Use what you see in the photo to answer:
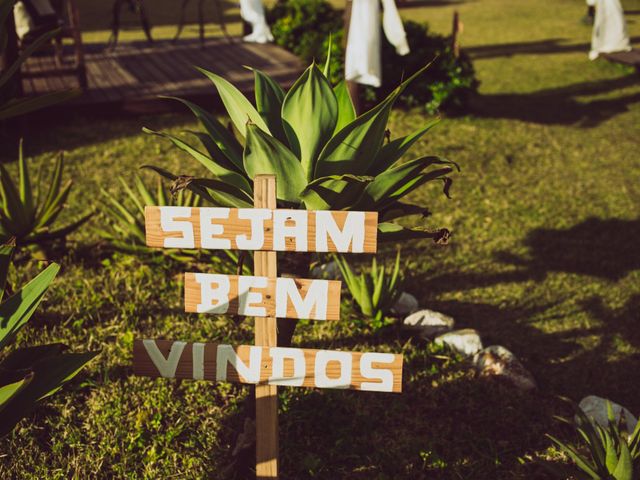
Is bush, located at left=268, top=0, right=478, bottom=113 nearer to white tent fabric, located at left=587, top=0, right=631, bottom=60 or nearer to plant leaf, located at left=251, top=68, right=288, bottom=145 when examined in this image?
white tent fabric, located at left=587, top=0, right=631, bottom=60

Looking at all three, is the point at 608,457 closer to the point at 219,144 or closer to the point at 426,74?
the point at 219,144

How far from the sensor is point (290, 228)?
2.34m

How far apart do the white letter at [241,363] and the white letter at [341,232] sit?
1.56 feet

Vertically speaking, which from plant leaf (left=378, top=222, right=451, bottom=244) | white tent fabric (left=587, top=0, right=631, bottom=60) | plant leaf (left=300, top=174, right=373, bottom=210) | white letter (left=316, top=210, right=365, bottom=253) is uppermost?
white tent fabric (left=587, top=0, right=631, bottom=60)

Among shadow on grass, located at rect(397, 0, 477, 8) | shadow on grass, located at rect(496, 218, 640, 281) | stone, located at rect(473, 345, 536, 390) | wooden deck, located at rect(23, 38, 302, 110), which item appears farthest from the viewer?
shadow on grass, located at rect(397, 0, 477, 8)

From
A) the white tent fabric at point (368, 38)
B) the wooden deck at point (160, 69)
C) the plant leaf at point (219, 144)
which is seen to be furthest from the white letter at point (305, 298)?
the wooden deck at point (160, 69)

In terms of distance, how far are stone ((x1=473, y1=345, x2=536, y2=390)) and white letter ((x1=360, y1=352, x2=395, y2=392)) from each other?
1.66 meters

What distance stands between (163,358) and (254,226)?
0.61m

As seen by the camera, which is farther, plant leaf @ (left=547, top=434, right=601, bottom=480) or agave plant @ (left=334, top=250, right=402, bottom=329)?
agave plant @ (left=334, top=250, right=402, bottom=329)

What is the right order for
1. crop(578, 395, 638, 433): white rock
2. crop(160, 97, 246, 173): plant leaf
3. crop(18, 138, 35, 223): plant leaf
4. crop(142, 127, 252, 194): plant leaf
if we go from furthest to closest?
1. crop(18, 138, 35, 223): plant leaf
2. crop(578, 395, 638, 433): white rock
3. crop(160, 97, 246, 173): plant leaf
4. crop(142, 127, 252, 194): plant leaf

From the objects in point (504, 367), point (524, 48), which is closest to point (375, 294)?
point (504, 367)

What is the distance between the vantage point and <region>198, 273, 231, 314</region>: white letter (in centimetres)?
241

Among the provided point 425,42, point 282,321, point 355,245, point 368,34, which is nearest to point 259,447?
point 282,321

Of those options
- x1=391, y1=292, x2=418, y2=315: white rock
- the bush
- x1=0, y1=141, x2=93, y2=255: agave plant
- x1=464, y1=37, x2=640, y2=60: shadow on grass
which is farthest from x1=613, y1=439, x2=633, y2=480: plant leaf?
x1=464, y1=37, x2=640, y2=60: shadow on grass
